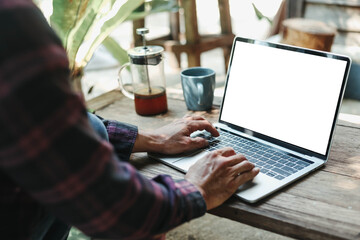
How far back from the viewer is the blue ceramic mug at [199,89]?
4.37 ft

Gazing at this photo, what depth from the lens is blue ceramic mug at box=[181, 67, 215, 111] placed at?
4.37 feet

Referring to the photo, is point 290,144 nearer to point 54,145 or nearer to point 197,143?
point 197,143

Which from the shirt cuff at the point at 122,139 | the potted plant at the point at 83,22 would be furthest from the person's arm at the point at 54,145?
the potted plant at the point at 83,22

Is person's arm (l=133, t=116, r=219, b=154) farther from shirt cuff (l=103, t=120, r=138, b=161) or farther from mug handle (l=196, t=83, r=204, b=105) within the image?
mug handle (l=196, t=83, r=204, b=105)

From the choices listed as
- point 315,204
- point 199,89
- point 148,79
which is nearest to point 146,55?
point 148,79

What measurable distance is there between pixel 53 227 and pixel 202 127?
18.2 inches

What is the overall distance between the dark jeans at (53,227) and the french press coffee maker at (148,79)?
0.32m

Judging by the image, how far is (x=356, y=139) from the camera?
1.13m

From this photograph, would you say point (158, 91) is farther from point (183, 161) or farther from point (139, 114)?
point (183, 161)

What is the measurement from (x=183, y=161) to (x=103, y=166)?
44 cm

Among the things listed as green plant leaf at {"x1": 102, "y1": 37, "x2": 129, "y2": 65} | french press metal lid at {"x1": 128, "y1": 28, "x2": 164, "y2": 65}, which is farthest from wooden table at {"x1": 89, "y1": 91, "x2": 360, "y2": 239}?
green plant leaf at {"x1": 102, "y1": 37, "x2": 129, "y2": 65}

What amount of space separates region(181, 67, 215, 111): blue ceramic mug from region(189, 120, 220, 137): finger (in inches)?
7.7

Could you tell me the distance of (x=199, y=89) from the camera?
1.33 meters

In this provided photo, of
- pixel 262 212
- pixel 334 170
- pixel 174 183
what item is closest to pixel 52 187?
pixel 174 183
